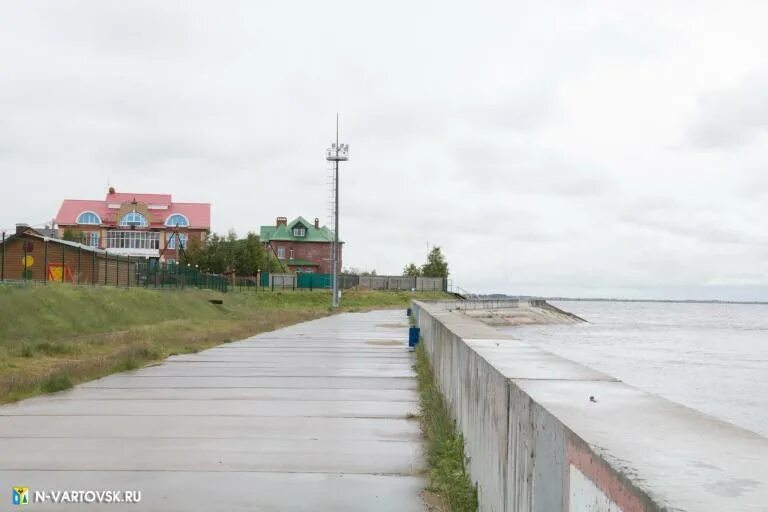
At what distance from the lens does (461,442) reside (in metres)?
8.00

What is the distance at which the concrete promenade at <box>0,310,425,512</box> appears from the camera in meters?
7.12

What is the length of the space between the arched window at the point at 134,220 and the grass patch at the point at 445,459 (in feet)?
313

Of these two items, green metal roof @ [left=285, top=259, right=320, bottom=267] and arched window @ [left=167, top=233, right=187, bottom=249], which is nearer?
arched window @ [left=167, top=233, right=187, bottom=249]

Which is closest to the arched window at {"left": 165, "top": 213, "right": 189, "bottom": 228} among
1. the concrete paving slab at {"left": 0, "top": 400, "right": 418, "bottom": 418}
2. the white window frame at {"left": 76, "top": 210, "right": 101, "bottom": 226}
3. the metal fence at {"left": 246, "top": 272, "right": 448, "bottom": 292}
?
the white window frame at {"left": 76, "top": 210, "right": 101, "bottom": 226}

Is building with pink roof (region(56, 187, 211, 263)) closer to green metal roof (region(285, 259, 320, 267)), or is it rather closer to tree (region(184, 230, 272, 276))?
tree (region(184, 230, 272, 276))

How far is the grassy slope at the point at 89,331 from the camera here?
16938 millimetres

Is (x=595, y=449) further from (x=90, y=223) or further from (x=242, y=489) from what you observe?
(x=90, y=223)

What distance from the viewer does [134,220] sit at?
102125 millimetres

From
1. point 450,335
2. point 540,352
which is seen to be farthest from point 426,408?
point 540,352

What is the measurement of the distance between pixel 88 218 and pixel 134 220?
6.39 metres

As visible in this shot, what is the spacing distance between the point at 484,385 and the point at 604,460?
10.9ft

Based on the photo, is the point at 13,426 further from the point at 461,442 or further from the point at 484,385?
the point at 484,385

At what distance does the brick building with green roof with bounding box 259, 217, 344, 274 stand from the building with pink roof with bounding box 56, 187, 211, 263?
49.2ft

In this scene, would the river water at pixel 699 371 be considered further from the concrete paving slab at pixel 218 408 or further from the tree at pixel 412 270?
the tree at pixel 412 270
